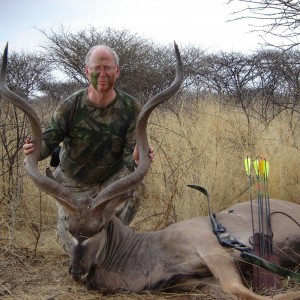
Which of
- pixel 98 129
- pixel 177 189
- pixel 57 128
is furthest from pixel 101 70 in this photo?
pixel 177 189

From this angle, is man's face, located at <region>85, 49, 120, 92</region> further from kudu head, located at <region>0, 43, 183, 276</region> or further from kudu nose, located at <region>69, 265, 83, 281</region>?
kudu nose, located at <region>69, 265, 83, 281</region>

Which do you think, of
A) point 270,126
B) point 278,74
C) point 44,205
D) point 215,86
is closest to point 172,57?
point 215,86

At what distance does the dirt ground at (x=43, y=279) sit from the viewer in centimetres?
369

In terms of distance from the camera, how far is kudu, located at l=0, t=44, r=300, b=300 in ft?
12.0

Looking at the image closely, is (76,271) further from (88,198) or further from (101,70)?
(101,70)

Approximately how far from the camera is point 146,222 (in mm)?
5629

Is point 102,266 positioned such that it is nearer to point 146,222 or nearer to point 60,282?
point 60,282

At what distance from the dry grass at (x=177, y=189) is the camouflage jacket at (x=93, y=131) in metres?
0.55

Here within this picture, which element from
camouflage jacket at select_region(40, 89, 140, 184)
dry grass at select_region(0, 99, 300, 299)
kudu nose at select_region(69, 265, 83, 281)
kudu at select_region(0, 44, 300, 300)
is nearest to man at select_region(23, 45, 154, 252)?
camouflage jacket at select_region(40, 89, 140, 184)

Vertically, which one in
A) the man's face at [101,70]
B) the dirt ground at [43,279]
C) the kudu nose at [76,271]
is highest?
the man's face at [101,70]

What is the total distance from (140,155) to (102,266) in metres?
0.79

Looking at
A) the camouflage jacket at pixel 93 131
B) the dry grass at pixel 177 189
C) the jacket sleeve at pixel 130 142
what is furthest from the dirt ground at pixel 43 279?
the jacket sleeve at pixel 130 142

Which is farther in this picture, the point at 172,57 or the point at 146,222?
the point at 172,57

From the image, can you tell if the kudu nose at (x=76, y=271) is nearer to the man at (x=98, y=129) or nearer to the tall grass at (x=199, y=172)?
the man at (x=98, y=129)
